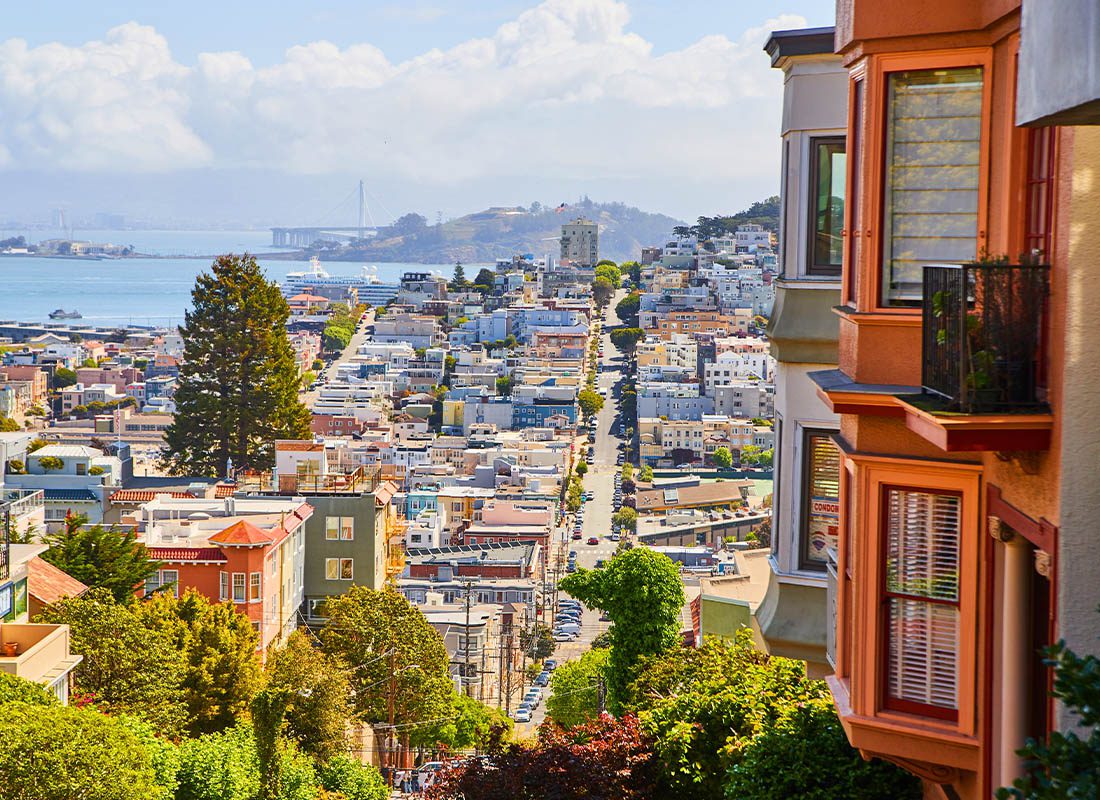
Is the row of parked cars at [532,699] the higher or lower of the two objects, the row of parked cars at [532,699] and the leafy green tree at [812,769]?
the lower

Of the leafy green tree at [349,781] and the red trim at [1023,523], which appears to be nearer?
the red trim at [1023,523]

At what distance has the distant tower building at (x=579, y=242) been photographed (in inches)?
7402

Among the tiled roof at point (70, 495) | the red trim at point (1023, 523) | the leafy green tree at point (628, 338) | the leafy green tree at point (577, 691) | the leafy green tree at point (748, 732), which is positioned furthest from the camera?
the leafy green tree at point (628, 338)

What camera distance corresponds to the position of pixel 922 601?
4180mm

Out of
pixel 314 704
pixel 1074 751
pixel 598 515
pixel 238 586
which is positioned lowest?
pixel 598 515

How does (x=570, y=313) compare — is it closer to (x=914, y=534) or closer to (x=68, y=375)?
(x=68, y=375)

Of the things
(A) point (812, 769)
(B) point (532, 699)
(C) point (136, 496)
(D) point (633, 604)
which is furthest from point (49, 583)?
(B) point (532, 699)

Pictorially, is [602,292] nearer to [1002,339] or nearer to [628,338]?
[628,338]

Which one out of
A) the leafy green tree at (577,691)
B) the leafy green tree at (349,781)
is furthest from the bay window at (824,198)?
the leafy green tree at (577,691)

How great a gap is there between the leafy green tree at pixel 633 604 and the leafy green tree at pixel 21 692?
167 inches

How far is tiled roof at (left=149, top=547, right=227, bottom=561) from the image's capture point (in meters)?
21.7

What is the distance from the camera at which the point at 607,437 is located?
106875 millimetres

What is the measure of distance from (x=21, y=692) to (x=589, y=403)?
319 ft

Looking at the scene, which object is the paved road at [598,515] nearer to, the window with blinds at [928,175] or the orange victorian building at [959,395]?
the orange victorian building at [959,395]
